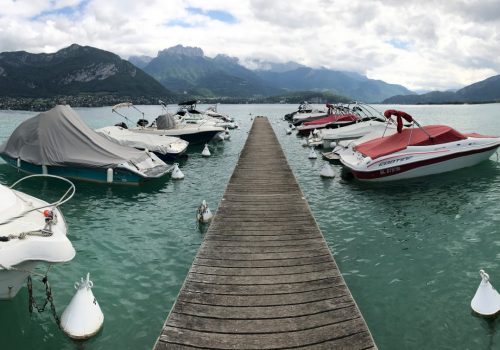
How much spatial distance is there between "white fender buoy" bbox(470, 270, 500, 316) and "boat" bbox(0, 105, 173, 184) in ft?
50.2

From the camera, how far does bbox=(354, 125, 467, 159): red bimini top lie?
63.7ft

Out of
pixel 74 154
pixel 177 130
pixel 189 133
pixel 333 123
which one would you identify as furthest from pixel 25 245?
pixel 333 123

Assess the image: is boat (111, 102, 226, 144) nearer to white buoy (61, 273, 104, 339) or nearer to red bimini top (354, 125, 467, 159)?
red bimini top (354, 125, 467, 159)

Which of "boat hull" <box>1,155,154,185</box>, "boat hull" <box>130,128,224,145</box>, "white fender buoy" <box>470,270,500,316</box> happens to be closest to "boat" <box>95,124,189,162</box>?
"boat hull" <box>1,155,154,185</box>

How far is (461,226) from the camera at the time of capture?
13500 millimetres

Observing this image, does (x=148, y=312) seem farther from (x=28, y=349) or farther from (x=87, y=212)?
(x=87, y=212)

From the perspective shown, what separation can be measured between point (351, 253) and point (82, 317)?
7770mm

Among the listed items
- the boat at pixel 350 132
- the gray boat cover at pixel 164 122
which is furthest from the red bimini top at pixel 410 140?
the gray boat cover at pixel 164 122

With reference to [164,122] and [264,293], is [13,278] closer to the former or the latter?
[264,293]

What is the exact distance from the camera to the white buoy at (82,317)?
23.6ft

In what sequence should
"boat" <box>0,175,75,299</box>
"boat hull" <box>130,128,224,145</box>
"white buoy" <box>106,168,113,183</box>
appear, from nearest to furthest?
"boat" <box>0,175,75,299</box> < "white buoy" <box>106,168,113,183</box> < "boat hull" <box>130,128,224,145</box>

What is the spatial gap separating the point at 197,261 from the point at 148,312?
5.21ft

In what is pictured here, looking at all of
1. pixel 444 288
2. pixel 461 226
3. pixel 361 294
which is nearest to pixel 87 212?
pixel 361 294

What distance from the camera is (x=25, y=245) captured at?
6.96 m
